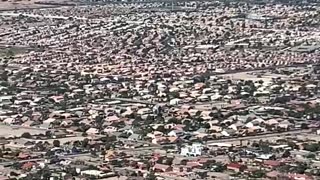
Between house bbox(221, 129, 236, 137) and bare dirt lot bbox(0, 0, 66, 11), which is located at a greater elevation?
bare dirt lot bbox(0, 0, 66, 11)

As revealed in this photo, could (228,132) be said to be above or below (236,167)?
above

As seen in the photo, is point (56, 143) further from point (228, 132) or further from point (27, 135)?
point (228, 132)

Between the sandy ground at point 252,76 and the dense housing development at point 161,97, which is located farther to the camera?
the sandy ground at point 252,76

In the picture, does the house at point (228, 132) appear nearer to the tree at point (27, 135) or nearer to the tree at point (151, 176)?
the tree at point (151, 176)

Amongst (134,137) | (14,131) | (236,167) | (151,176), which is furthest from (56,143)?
(236,167)

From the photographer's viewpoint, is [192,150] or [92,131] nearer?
[192,150]

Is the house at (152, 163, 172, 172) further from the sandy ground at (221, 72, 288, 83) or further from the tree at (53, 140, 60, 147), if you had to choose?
the sandy ground at (221, 72, 288, 83)

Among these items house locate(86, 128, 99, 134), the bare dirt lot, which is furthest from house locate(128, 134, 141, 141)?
the bare dirt lot

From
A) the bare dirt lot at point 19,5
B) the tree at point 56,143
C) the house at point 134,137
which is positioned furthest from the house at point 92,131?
the bare dirt lot at point 19,5

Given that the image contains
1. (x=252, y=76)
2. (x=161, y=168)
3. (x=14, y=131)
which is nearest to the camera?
(x=161, y=168)
